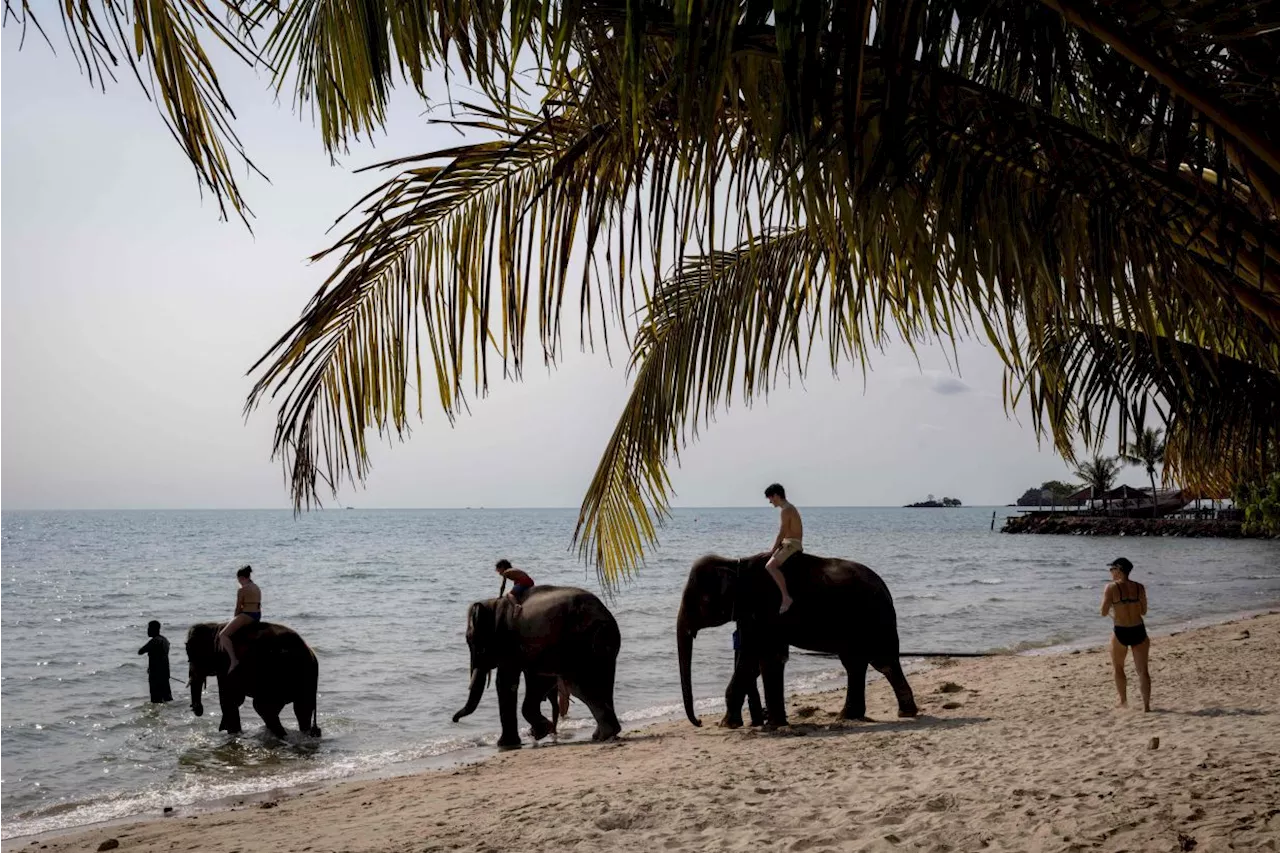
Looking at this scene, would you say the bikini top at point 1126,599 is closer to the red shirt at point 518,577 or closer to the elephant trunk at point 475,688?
the red shirt at point 518,577

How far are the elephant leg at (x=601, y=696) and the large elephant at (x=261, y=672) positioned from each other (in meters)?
3.83

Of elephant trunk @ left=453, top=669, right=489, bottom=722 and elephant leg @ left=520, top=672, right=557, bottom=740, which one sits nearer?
elephant trunk @ left=453, top=669, right=489, bottom=722

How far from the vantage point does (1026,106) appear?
2.88m

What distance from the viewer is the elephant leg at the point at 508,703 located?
39.4 feet

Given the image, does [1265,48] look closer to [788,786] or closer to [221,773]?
[788,786]

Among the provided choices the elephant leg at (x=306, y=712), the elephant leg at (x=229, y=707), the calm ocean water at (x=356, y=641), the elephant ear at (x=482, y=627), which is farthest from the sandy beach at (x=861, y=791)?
the elephant leg at (x=229, y=707)

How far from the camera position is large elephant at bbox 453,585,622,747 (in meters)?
11.6

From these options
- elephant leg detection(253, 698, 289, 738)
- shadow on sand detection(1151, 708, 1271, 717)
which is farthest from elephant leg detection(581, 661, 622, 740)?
shadow on sand detection(1151, 708, 1271, 717)

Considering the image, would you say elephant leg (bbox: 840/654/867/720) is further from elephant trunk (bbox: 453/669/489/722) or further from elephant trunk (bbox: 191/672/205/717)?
elephant trunk (bbox: 191/672/205/717)

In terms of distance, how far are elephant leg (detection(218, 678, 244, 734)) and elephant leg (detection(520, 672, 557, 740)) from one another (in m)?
3.72

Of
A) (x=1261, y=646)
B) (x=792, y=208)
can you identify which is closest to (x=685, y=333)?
(x=792, y=208)

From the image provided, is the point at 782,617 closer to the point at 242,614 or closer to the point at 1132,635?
the point at 1132,635

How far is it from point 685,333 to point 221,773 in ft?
31.7

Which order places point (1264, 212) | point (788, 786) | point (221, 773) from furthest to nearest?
point (221, 773), point (788, 786), point (1264, 212)
